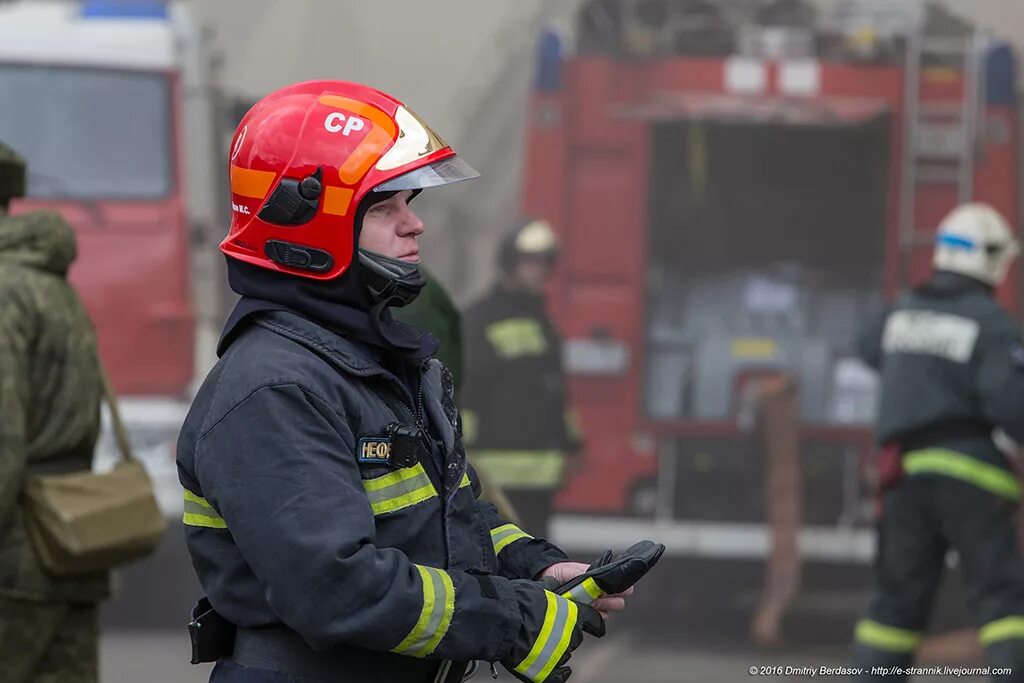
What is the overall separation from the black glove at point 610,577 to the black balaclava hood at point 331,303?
374 millimetres

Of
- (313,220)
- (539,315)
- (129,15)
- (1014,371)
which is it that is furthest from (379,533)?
(129,15)

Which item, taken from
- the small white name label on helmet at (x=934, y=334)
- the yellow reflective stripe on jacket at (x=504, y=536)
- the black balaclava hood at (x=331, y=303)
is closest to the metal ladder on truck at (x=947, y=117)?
the small white name label on helmet at (x=934, y=334)

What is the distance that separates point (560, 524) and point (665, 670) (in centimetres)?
76

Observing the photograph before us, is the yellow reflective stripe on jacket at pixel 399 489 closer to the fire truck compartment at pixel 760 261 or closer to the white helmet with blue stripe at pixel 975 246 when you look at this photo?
the white helmet with blue stripe at pixel 975 246

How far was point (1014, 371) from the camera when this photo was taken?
193 inches

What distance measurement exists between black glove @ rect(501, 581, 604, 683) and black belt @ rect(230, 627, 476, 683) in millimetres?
216

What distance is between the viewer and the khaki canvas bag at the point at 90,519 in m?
3.41

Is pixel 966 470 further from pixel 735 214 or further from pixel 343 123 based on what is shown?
pixel 343 123

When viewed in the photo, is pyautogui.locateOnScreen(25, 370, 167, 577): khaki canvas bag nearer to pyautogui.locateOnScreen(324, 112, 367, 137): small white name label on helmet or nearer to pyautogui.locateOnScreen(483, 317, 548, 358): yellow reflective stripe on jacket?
pyautogui.locateOnScreen(324, 112, 367, 137): small white name label on helmet

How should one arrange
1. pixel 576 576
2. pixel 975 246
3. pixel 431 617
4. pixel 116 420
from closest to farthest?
pixel 431 617
pixel 576 576
pixel 116 420
pixel 975 246

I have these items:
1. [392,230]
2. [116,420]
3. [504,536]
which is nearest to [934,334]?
[116,420]

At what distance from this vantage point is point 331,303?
2.13m

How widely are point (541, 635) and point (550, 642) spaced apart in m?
0.02

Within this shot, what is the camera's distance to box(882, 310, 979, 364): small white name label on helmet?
5.04 metres
